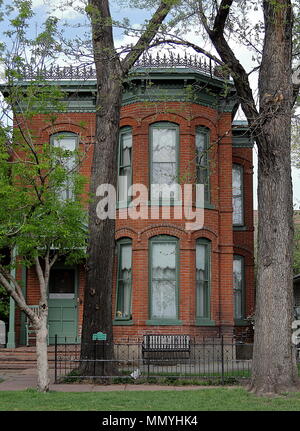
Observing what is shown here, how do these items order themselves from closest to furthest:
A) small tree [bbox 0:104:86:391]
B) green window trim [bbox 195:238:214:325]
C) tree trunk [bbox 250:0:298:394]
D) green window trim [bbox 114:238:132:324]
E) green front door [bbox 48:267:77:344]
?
tree trunk [bbox 250:0:298:394] < small tree [bbox 0:104:86:391] < green window trim [bbox 114:238:132:324] < green window trim [bbox 195:238:214:325] < green front door [bbox 48:267:77:344]

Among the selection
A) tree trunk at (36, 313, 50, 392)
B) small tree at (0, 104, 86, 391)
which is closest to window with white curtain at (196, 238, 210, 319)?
small tree at (0, 104, 86, 391)

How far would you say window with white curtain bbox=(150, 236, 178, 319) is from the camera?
2002 cm

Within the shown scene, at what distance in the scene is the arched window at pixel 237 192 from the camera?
79.4ft

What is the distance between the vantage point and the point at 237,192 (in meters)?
24.5

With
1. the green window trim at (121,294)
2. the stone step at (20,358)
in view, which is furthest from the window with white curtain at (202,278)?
the stone step at (20,358)

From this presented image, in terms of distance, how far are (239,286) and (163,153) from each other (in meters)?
5.77

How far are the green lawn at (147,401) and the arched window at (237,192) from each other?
11.9 meters

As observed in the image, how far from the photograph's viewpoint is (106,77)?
16.3m

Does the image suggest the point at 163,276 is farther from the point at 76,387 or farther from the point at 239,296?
the point at 76,387

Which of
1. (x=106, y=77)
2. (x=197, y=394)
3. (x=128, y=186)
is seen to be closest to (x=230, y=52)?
(x=106, y=77)

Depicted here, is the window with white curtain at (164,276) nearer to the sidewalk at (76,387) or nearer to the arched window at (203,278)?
the arched window at (203,278)

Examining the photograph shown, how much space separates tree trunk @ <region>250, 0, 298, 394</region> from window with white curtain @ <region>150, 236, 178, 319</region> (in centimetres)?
715

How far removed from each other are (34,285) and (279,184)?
10.4 m

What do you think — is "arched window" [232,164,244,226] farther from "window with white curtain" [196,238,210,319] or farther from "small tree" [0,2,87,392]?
"small tree" [0,2,87,392]
